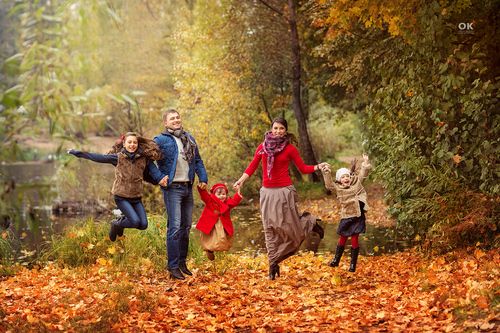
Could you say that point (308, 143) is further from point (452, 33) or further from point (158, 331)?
point (158, 331)

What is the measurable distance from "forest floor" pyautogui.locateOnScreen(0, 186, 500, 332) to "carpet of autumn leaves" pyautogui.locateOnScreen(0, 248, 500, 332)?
0.04ft

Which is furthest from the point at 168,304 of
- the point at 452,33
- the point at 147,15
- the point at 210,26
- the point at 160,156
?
A: the point at 147,15

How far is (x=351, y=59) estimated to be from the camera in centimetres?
1902

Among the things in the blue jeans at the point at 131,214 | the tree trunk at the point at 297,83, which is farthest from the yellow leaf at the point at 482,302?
the tree trunk at the point at 297,83

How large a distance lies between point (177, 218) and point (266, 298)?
1.69 metres

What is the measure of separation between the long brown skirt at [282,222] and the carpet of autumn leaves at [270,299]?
0.44m

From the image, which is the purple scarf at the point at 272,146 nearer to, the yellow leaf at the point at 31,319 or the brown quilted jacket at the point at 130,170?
the brown quilted jacket at the point at 130,170

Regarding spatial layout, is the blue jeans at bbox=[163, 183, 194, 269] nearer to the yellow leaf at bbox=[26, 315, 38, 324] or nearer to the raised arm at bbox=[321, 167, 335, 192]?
the raised arm at bbox=[321, 167, 335, 192]

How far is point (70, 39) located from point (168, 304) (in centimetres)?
400

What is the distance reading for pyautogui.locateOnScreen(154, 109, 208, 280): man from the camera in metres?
8.45

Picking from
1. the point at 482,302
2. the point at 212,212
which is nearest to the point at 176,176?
the point at 212,212

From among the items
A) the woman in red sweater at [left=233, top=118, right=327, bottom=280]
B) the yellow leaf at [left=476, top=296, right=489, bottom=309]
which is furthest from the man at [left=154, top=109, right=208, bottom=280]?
the yellow leaf at [left=476, top=296, right=489, bottom=309]

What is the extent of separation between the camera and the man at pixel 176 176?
27.7 ft

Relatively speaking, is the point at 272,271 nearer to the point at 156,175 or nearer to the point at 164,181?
the point at 164,181
